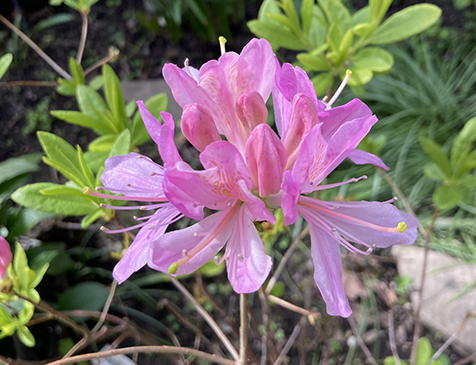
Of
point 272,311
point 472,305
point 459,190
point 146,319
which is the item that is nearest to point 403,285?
point 472,305

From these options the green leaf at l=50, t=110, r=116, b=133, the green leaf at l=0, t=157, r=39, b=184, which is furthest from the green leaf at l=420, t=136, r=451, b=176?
the green leaf at l=0, t=157, r=39, b=184

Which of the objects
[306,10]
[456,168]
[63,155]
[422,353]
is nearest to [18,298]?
[63,155]

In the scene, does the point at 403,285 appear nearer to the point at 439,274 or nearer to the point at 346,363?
the point at 439,274

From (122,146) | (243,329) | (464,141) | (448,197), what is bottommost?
(448,197)

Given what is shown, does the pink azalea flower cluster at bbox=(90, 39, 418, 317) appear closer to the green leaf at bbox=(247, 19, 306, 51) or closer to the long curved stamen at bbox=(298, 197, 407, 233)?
the long curved stamen at bbox=(298, 197, 407, 233)

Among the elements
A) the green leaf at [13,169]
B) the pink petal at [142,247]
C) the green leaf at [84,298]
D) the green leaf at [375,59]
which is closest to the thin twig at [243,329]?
the pink petal at [142,247]

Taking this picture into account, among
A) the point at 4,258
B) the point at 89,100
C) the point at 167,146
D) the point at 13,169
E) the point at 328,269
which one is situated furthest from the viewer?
the point at 13,169

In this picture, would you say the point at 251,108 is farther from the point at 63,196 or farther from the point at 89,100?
the point at 89,100
